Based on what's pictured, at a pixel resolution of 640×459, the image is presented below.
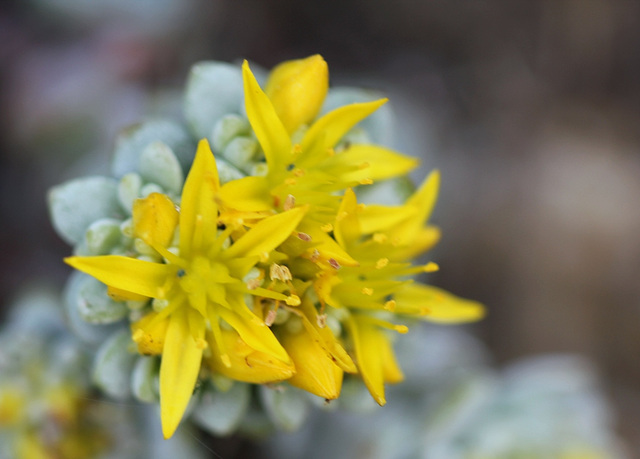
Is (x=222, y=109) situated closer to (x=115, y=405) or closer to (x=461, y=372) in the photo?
(x=115, y=405)

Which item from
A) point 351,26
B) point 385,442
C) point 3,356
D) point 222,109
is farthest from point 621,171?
point 3,356

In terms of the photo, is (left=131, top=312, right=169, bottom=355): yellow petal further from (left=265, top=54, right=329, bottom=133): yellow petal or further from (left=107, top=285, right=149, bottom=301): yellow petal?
(left=265, top=54, right=329, bottom=133): yellow petal

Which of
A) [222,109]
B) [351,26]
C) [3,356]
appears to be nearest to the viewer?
[222,109]

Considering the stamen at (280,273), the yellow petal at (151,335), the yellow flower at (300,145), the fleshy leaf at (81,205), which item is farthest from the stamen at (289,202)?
the fleshy leaf at (81,205)

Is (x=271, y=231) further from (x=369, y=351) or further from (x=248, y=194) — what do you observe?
(x=369, y=351)

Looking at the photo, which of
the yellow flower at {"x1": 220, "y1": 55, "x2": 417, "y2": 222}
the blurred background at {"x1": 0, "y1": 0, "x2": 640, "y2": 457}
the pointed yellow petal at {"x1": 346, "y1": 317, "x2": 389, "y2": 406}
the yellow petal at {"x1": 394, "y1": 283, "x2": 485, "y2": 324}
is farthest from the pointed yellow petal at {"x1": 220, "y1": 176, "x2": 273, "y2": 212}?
the blurred background at {"x1": 0, "y1": 0, "x2": 640, "y2": 457}

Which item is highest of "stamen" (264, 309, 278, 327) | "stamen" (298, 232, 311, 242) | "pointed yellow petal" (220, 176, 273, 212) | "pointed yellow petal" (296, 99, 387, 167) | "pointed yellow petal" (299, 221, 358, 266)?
"pointed yellow petal" (296, 99, 387, 167)
